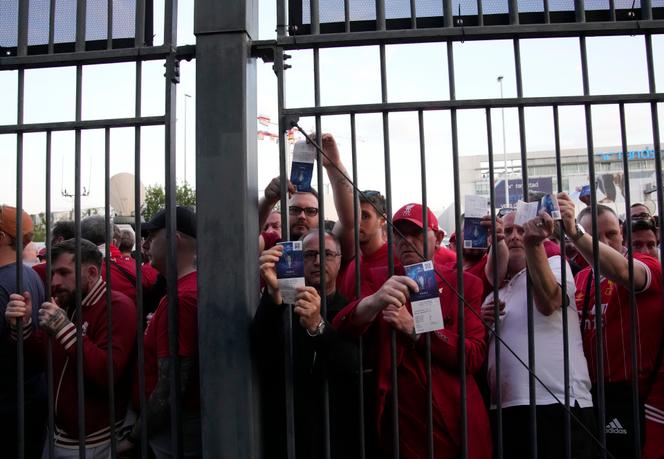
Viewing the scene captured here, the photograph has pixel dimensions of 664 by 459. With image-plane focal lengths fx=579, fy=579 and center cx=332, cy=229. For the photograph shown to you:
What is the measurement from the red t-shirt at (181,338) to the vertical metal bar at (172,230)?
145mm

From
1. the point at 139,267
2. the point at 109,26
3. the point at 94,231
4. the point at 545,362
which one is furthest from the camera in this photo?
the point at 94,231

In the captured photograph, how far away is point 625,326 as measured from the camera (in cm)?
280

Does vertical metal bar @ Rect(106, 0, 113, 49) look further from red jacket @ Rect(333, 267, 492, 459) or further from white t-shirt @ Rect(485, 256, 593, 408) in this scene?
white t-shirt @ Rect(485, 256, 593, 408)

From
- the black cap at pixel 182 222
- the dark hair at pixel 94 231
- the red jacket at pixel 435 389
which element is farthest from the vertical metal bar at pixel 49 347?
the dark hair at pixel 94 231

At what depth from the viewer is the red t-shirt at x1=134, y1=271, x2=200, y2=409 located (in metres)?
2.47

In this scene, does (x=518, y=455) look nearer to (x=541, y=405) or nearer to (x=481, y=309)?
(x=541, y=405)

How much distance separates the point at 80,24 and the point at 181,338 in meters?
1.40

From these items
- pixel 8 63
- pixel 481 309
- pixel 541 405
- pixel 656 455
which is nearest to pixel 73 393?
A: pixel 8 63

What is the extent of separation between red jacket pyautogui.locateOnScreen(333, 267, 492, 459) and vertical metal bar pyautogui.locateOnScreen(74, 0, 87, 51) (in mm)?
1575

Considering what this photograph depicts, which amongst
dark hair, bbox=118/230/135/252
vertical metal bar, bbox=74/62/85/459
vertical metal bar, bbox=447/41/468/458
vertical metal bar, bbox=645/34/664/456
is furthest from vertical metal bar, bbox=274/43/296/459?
dark hair, bbox=118/230/135/252

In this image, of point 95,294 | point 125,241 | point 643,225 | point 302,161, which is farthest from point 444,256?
point 125,241

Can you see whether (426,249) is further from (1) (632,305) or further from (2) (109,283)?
(2) (109,283)

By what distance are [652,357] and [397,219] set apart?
136 cm

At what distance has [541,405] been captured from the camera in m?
2.67
